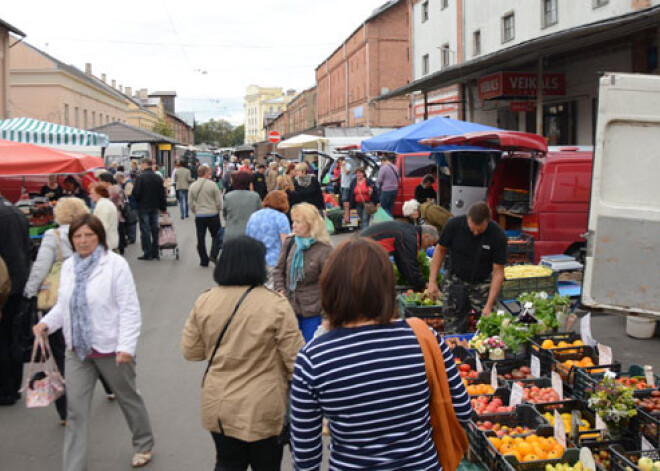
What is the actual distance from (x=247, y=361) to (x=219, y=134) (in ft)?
501

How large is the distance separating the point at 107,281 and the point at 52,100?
45734 mm

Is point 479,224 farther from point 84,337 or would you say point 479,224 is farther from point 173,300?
point 173,300

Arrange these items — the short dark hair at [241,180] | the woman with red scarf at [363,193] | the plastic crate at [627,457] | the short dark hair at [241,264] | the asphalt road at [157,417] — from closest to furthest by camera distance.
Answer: the short dark hair at [241,264] → the plastic crate at [627,457] → the asphalt road at [157,417] → the short dark hair at [241,180] → the woman with red scarf at [363,193]

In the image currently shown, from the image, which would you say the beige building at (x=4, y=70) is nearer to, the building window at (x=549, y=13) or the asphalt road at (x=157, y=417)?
the building window at (x=549, y=13)

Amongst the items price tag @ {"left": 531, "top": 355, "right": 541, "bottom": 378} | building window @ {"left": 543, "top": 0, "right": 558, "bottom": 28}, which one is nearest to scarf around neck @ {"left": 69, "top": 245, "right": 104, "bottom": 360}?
price tag @ {"left": 531, "top": 355, "right": 541, "bottom": 378}

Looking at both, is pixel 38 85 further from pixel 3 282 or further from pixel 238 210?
pixel 3 282

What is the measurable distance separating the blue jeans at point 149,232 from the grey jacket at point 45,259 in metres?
8.52

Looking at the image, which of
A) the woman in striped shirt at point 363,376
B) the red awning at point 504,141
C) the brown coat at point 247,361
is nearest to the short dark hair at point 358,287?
the woman in striped shirt at point 363,376

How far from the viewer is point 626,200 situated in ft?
14.8

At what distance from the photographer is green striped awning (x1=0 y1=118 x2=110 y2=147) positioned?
12.9 meters

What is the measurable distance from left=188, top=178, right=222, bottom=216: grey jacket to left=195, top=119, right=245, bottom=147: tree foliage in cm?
13777

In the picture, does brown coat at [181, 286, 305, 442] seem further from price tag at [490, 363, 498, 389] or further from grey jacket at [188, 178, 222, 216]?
grey jacket at [188, 178, 222, 216]

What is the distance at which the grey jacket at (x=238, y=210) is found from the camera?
9.91 meters

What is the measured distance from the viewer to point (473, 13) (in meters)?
26.8
